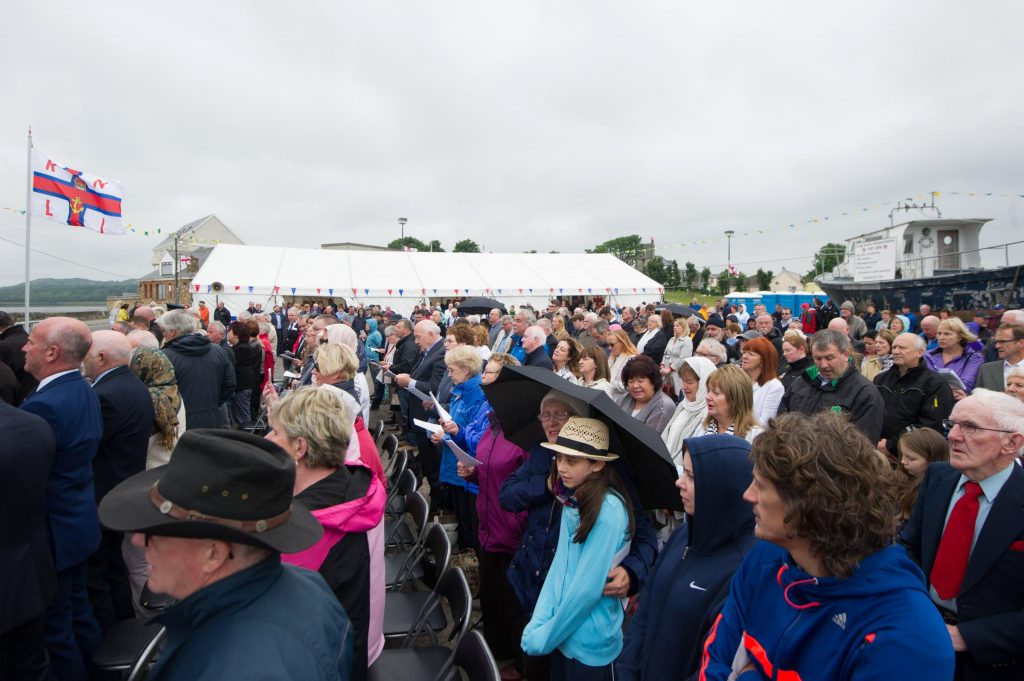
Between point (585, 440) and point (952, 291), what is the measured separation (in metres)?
17.9

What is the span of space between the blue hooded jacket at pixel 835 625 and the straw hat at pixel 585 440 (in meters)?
0.77

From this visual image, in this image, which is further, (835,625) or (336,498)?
(336,498)

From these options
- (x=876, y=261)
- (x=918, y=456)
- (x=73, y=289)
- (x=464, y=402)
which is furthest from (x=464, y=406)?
(x=73, y=289)

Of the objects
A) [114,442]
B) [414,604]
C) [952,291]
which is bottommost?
[414,604]

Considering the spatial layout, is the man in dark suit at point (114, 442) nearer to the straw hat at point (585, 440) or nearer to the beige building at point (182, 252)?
the straw hat at point (585, 440)

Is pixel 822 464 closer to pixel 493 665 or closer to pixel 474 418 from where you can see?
pixel 493 665

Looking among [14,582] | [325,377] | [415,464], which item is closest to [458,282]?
[415,464]

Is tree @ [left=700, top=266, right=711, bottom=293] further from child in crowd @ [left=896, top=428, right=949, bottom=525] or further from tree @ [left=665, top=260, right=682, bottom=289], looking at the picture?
child in crowd @ [left=896, top=428, right=949, bottom=525]

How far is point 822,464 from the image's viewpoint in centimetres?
141

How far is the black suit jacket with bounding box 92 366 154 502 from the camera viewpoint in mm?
3361

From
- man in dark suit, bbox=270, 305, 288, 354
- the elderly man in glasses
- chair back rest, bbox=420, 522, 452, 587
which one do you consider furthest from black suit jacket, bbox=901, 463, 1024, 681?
man in dark suit, bbox=270, 305, 288, 354

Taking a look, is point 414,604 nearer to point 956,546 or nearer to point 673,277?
point 956,546

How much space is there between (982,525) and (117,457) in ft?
14.8

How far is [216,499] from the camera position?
50.5 inches
